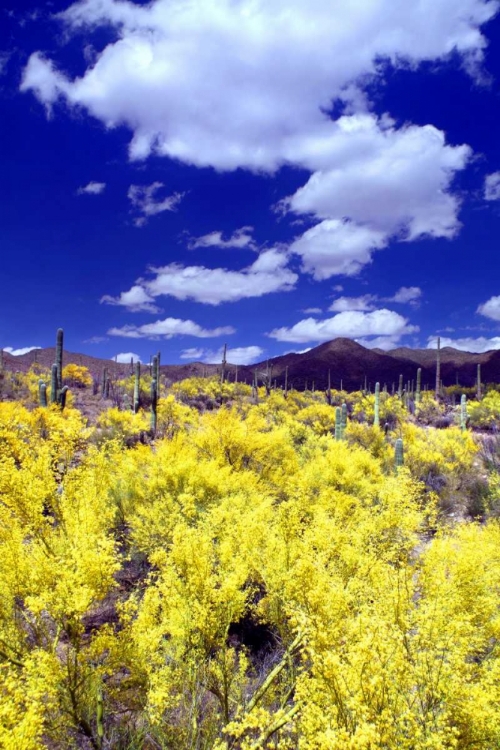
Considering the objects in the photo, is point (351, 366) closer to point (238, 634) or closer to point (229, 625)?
point (238, 634)

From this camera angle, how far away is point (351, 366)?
322 feet

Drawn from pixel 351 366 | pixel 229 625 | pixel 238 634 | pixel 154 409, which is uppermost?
pixel 351 366

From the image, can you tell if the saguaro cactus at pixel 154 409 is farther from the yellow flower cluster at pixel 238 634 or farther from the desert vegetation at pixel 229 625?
the yellow flower cluster at pixel 238 634

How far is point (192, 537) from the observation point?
508 centimetres

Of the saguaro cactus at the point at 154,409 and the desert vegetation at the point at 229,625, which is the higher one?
the saguaro cactus at the point at 154,409

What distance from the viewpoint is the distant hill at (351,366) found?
81625mm

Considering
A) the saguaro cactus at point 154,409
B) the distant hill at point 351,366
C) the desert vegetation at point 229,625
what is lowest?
the desert vegetation at point 229,625

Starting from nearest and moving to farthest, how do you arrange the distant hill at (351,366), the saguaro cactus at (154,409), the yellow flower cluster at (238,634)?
the yellow flower cluster at (238,634) < the saguaro cactus at (154,409) < the distant hill at (351,366)

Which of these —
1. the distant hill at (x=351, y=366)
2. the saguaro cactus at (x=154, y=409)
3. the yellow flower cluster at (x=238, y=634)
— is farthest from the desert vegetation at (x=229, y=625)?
the distant hill at (x=351, y=366)

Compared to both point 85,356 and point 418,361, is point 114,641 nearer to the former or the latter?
point 85,356

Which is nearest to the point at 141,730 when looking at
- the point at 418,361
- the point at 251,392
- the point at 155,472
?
the point at 155,472

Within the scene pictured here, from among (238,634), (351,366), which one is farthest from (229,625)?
(351,366)

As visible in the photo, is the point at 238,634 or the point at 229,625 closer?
the point at 229,625

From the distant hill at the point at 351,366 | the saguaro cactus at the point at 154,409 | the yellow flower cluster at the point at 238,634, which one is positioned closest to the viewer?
the yellow flower cluster at the point at 238,634
